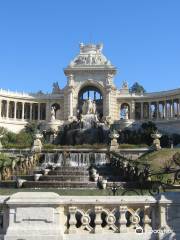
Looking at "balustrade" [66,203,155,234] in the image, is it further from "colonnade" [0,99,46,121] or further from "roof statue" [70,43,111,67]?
"roof statue" [70,43,111,67]

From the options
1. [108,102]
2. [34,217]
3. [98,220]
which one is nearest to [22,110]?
[108,102]

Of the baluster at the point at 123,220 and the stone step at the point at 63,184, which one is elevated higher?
the baluster at the point at 123,220

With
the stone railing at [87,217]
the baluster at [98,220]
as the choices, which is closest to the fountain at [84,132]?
the stone railing at [87,217]

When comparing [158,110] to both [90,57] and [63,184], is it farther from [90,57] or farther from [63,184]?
[63,184]

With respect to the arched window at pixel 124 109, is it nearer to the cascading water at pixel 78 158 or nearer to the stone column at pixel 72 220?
the cascading water at pixel 78 158

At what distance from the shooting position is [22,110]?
337ft

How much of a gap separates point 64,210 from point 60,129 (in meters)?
84.1

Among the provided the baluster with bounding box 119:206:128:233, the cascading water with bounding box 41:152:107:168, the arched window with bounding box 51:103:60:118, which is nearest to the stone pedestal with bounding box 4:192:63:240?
the baluster with bounding box 119:206:128:233

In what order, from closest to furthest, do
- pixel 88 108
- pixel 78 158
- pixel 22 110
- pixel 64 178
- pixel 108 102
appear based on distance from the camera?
1. pixel 64 178
2. pixel 78 158
3. pixel 88 108
4. pixel 108 102
5. pixel 22 110

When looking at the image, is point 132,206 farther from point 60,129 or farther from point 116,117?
point 116,117

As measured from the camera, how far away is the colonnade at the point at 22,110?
101044 millimetres

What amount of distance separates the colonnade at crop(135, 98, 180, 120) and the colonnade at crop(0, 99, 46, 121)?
23670mm

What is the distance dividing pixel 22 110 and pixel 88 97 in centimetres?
1689

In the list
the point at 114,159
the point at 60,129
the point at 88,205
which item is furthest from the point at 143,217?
the point at 60,129
